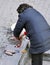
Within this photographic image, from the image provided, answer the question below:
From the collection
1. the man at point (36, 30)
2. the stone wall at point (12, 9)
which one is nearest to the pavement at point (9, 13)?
the stone wall at point (12, 9)

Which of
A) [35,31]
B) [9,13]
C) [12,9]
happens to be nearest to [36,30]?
[35,31]

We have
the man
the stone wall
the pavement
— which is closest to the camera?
the man

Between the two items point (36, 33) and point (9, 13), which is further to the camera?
point (9, 13)

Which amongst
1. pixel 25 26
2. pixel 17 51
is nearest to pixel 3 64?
pixel 17 51

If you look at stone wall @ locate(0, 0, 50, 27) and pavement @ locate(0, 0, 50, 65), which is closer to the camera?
pavement @ locate(0, 0, 50, 65)

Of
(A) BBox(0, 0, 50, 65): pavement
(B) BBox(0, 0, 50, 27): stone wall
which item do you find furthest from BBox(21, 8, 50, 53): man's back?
(B) BBox(0, 0, 50, 27): stone wall

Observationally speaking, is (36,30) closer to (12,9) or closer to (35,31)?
(35,31)

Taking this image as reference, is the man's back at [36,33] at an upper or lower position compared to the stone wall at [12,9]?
lower

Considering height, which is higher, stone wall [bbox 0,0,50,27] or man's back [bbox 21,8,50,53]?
stone wall [bbox 0,0,50,27]

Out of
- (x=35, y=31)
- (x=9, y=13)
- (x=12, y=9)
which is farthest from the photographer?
(x=12, y=9)

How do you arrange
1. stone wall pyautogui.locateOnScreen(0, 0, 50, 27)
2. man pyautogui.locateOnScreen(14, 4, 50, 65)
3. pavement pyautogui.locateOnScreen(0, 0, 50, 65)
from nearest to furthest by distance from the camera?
man pyautogui.locateOnScreen(14, 4, 50, 65), pavement pyautogui.locateOnScreen(0, 0, 50, 65), stone wall pyautogui.locateOnScreen(0, 0, 50, 27)

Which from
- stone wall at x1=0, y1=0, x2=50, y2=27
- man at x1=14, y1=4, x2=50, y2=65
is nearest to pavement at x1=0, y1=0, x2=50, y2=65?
stone wall at x1=0, y1=0, x2=50, y2=27

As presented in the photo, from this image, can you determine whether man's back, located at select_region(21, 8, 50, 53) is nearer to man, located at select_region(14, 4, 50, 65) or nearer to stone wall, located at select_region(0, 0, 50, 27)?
man, located at select_region(14, 4, 50, 65)

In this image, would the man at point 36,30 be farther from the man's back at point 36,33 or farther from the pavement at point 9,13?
the pavement at point 9,13
